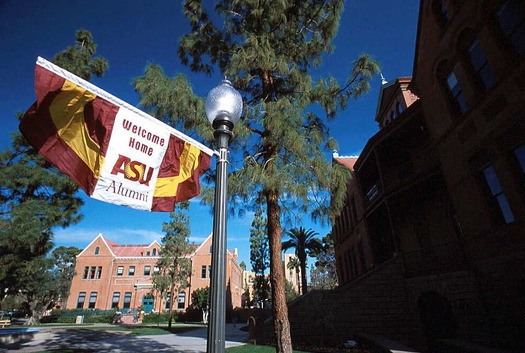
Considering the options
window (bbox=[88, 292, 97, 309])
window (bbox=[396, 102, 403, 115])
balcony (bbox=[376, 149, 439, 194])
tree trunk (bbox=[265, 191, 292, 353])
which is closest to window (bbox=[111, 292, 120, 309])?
window (bbox=[88, 292, 97, 309])

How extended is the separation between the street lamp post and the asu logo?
105 centimetres

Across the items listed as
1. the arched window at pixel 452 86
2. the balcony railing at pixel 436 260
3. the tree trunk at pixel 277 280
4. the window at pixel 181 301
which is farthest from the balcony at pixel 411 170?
the window at pixel 181 301

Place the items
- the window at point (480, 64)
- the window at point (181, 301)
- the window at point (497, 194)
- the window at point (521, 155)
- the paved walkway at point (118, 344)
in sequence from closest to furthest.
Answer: the window at point (521, 155) → the window at point (497, 194) → the window at point (480, 64) → the paved walkway at point (118, 344) → the window at point (181, 301)

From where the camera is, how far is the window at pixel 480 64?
9438 mm

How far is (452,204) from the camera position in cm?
1205

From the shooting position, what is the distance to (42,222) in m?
12.1

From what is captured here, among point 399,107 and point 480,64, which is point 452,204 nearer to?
point 480,64

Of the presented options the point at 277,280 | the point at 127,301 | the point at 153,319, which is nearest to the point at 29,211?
the point at 277,280

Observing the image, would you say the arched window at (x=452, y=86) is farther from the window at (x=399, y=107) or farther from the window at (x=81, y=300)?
the window at (x=81, y=300)

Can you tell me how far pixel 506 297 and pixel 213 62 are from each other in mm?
11923

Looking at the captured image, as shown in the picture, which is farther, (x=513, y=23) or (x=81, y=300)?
(x=81, y=300)

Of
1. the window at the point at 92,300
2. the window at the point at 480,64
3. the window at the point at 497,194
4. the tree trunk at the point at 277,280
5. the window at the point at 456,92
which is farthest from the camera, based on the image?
the window at the point at 92,300

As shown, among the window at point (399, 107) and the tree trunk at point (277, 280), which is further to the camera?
the window at point (399, 107)

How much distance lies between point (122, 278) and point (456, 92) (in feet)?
162
